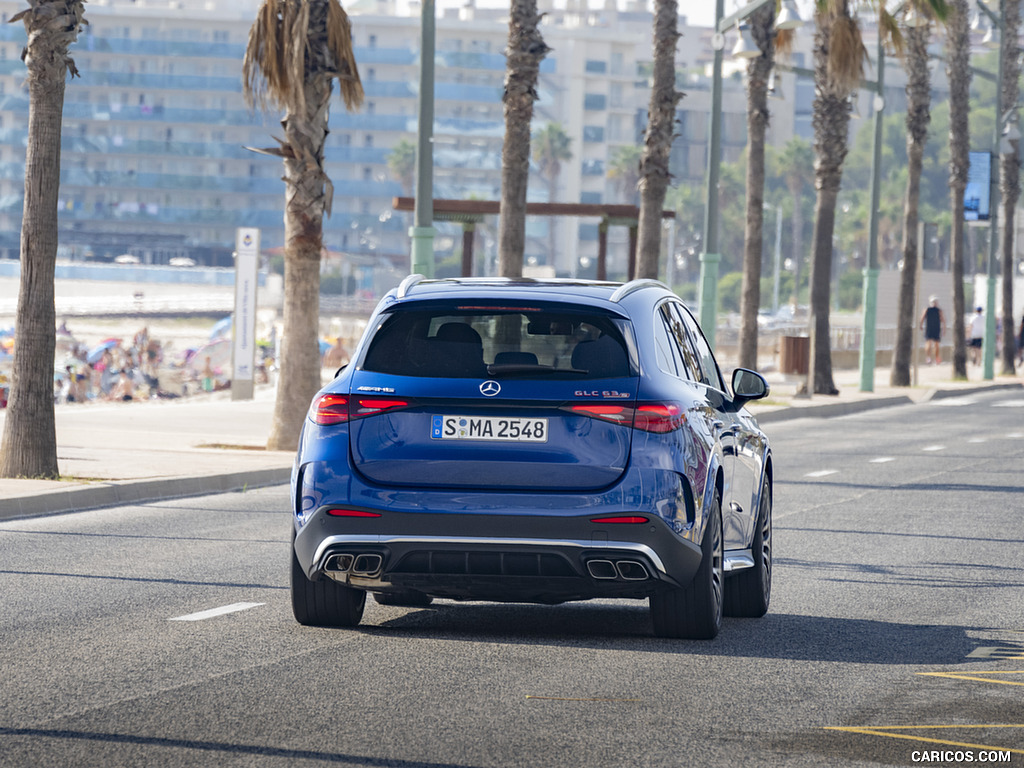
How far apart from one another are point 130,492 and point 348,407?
27.8ft

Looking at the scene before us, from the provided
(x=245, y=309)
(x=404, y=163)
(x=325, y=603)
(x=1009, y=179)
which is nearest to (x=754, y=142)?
(x=245, y=309)

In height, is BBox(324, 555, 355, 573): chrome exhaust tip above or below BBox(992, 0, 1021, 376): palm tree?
below

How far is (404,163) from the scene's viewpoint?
154625mm

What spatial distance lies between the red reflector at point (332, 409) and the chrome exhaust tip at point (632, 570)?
4.32 feet

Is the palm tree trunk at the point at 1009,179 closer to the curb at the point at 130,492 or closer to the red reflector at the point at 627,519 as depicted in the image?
the curb at the point at 130,492

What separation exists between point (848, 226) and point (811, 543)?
153690 mm

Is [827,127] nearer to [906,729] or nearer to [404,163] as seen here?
[906,729]

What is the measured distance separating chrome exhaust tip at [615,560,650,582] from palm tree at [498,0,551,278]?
741 inches

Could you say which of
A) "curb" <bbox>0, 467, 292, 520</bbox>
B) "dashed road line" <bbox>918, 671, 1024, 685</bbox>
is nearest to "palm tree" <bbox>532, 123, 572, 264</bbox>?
"curb" <bbox>0, 467, 292, 520</bbox>

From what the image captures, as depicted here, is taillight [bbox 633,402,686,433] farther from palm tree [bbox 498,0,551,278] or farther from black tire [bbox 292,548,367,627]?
palm tree [bbox 498,0,551,278]

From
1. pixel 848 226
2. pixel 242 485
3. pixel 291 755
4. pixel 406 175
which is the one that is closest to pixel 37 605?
pixel 291 755

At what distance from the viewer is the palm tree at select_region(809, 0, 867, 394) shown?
3459 centimetres

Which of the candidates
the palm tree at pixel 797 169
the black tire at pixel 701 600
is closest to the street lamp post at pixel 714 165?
the black tire at pixel 701 600

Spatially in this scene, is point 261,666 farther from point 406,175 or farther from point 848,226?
point 848,226
